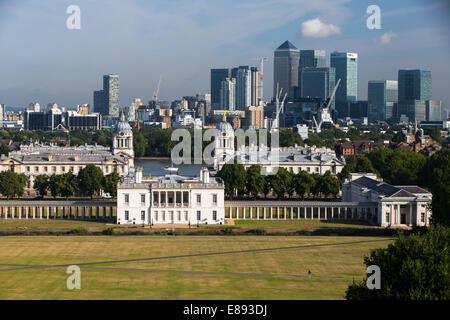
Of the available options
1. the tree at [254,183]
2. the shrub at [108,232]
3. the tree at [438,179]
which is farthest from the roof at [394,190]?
the shrub at [108,232]

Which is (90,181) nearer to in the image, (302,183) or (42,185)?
(42,185)

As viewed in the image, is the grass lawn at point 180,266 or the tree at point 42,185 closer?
the grass lawn at point 180,266

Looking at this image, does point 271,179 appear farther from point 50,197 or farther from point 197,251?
point 197,251

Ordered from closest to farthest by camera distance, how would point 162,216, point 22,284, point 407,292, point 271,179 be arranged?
point 407,292, point 22,284, point 162,216, point 271,179

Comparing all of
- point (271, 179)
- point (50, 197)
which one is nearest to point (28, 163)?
point (50, 197)

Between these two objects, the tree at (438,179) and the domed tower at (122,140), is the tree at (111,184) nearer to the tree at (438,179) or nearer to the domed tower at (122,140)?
the domed tower at (122,140)

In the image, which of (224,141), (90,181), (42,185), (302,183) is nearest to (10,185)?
(42,185)
